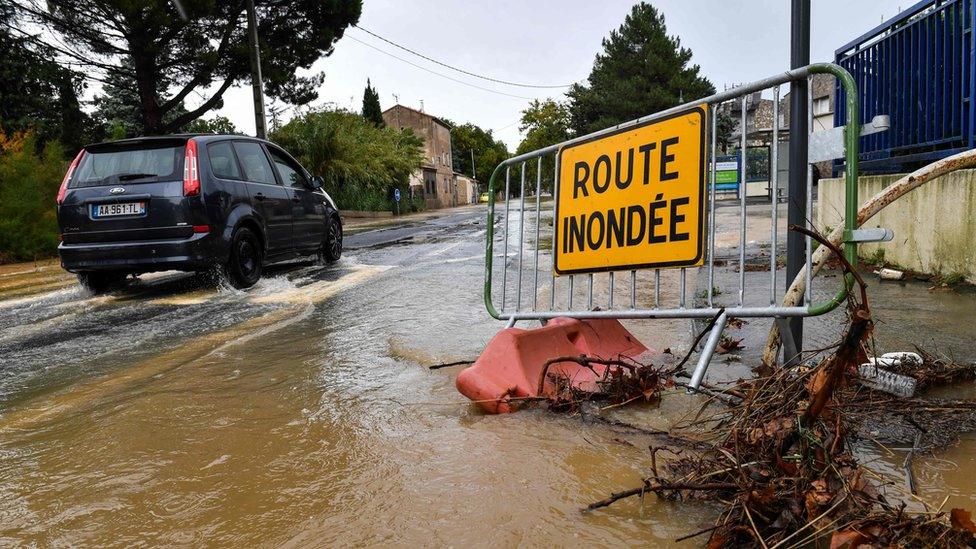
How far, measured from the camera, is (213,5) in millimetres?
19047

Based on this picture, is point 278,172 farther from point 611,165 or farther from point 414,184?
point 414,184

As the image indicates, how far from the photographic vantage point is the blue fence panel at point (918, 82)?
17.4 feet

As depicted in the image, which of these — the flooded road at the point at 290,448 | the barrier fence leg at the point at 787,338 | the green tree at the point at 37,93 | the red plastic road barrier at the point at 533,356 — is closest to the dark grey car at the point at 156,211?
the flooded road at the point at 290,448

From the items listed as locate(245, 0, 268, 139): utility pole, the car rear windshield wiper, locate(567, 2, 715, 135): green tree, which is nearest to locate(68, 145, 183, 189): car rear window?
the car rear windshield wiper

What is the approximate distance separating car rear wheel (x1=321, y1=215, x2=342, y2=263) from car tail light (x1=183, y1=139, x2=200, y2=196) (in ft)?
9.08

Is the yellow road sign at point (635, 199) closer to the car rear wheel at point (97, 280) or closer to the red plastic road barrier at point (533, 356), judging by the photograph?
the red plastic road barrier at point (533, 356)

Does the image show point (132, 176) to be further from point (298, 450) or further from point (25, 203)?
point (25, 203)

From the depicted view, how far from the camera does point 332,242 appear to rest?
29.6 ft

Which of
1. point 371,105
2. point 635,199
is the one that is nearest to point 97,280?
point 635,199

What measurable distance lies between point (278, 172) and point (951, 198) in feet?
23.1

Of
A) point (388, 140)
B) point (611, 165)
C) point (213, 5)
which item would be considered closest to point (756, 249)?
point (611, 165)

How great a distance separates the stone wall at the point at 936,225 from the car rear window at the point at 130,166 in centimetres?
606

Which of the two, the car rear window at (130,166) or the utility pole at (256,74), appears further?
the utility pole at (256,74)

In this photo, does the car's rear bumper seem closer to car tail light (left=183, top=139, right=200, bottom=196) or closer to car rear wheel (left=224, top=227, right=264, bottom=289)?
car rear wheel (left=224, top=227, right=264, bottom=289)
